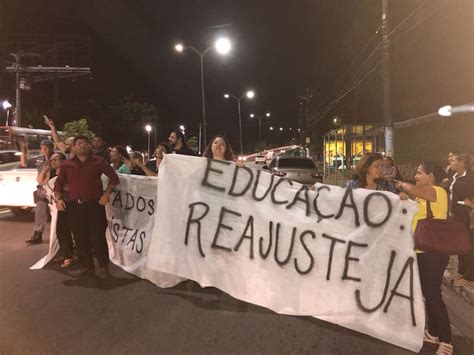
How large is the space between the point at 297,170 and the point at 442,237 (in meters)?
11.0

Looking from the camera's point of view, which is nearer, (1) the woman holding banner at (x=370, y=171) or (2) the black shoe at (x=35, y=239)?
(1) the woman holding banner at (x=370, y=171)

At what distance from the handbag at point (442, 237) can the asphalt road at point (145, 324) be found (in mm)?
883

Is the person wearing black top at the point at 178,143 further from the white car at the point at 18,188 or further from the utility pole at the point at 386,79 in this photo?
the utility pole at the point at 386,79

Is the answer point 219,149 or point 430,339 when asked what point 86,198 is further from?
Result: point 430,339

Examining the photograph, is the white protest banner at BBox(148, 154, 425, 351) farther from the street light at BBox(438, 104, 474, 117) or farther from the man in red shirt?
the street light at BBox(438, 104, 474, 117)

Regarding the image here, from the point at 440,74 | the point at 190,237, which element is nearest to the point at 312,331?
the point at 190,237

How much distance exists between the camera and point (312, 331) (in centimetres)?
395

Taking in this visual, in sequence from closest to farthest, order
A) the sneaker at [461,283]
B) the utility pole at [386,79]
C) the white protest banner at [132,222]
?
the sneaker at [461,283] → the white protest banner at [132,222] → the utility pole at [386,79]

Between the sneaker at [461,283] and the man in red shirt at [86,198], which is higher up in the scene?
the man in red shirt at [86,198]

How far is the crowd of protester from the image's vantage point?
3.48 metres


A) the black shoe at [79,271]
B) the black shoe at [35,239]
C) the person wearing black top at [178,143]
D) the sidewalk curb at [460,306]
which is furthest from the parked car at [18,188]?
the sidewalk curb at [460,306]

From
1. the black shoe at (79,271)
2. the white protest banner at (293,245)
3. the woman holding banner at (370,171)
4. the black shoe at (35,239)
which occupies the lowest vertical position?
the black shoe at (79,271)

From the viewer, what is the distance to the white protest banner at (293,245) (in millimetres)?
3613

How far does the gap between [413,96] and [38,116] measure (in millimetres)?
32840
